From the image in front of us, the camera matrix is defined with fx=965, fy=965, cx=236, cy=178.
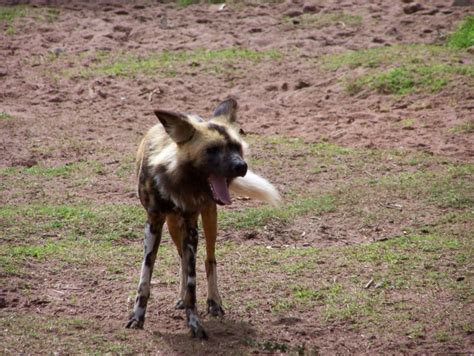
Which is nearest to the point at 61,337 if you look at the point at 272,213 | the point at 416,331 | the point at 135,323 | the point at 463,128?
the point at 135,323

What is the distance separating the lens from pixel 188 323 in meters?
5.10

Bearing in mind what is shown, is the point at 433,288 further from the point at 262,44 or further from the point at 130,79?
the point at 262,44

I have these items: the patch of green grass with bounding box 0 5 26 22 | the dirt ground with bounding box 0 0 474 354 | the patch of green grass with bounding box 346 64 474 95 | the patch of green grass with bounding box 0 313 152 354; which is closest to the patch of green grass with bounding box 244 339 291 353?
the dirt ground with bounding box 0 0 474 354

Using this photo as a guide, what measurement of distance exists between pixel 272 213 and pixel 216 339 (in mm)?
2307

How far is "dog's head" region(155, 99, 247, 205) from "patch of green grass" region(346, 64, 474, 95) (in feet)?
18.1

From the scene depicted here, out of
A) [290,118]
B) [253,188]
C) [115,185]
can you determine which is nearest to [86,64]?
[290,118]

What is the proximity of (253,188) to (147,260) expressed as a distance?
Result: 2.43 ft

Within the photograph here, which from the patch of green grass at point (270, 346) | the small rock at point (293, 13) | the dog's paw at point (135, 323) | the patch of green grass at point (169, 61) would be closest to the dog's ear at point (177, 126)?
the dog's paw at point (135, 323)

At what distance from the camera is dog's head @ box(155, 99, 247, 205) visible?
16.1 feet

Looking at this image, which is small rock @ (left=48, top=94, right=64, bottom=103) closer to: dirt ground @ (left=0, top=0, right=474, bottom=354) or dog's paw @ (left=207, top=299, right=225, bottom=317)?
dirt ground @ (left=0, top=0, right=474, bottom=354)

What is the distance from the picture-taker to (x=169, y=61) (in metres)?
12.0

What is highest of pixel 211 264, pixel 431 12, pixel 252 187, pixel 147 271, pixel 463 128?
pixel 252 187

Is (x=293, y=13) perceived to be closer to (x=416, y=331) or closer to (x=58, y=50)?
(x=58, y=50)

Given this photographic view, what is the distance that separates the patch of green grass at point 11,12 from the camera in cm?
1360
